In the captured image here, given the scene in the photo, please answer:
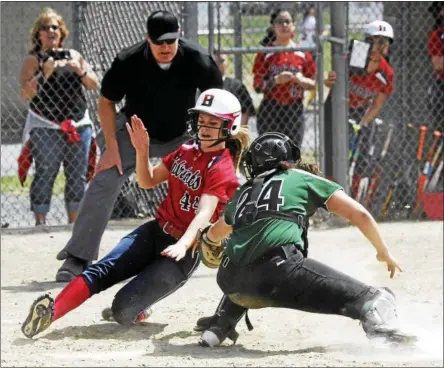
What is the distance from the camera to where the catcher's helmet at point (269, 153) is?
18.6ft

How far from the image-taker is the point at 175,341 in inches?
242

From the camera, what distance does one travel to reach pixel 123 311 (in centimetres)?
630

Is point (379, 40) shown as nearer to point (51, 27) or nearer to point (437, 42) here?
point (437, 42)

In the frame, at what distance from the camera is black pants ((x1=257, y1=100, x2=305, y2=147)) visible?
10.4 meters

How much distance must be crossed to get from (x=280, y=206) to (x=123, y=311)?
1.24m

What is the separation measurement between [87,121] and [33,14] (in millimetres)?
4233

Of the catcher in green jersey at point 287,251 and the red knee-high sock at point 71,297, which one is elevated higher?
the catcher in green jersey at point 287,251

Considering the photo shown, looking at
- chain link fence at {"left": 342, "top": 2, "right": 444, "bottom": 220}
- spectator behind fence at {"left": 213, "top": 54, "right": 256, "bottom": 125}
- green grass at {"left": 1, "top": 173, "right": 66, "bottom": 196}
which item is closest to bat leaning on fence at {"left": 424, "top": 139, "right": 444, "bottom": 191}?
chain link fence at {"left": 342, "top": 2, "right": 444, "bottom": 220}

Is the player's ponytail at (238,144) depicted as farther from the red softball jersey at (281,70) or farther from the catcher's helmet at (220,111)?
the red softball jersey at (281,70)

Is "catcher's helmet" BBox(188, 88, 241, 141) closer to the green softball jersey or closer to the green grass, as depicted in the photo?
the green softball jersey

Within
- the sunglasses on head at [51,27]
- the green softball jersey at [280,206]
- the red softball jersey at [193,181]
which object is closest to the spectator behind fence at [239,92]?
the sunglasses on head at [51,27]

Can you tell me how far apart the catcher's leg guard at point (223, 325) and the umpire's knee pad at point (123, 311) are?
482mm

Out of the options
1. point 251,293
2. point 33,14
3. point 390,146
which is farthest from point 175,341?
point 33,14

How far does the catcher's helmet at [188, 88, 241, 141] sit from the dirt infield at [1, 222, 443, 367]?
44.9 inches
